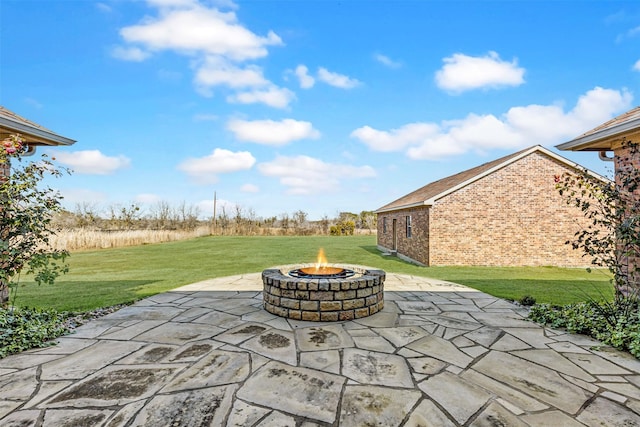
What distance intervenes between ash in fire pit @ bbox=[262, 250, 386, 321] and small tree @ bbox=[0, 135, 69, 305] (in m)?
3.23

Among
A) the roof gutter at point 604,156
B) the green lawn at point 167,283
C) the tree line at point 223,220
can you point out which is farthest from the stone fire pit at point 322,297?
the tree line at point 223,220

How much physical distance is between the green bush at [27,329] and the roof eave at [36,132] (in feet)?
8.75

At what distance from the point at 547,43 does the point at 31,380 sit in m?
12.6

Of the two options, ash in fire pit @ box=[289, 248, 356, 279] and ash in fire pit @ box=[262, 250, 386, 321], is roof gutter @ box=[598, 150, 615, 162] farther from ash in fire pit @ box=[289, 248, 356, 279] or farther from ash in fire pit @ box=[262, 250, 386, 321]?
ash in fire pit @ box=[289, 248, 356, 279]

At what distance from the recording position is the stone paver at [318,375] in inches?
90.7

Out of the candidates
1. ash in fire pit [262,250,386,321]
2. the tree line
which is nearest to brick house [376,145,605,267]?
ash in fire pit [262,250,386,321]

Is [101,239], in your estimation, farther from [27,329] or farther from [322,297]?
[322,297]

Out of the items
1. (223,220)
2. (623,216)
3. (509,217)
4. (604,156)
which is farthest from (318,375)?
(223,220)

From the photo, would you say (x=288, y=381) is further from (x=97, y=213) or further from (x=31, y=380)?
(x=97, y=213)

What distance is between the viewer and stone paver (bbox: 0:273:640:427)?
230 centimetres

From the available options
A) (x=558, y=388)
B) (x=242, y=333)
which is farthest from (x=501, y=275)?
(x=242, y=333)

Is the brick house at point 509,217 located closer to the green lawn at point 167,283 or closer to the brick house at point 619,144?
the green lawn at point 167,283

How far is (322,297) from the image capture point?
4.59 m

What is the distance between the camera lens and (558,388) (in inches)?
108
